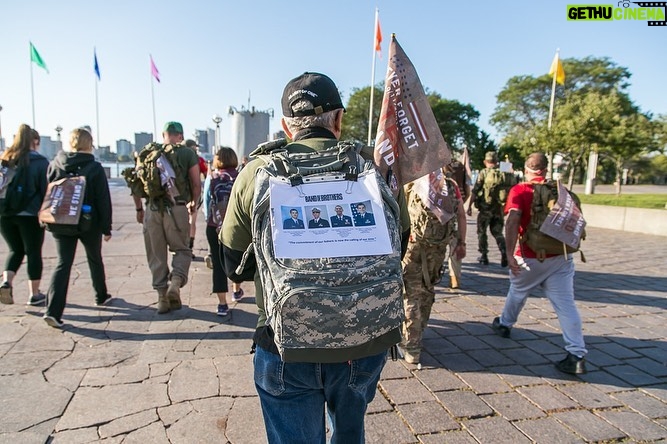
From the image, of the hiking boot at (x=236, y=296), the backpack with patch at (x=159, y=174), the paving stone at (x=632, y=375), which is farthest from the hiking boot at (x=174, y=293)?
the paving stone at (x=632, y=375)

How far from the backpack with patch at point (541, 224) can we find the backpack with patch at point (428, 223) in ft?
2.24

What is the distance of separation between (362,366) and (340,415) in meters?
0.22

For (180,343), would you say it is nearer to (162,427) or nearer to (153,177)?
(162,427)

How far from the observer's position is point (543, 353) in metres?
3.87

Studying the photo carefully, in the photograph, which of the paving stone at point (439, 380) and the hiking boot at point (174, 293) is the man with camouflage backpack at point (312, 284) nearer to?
the paving stone at point (439, 380)

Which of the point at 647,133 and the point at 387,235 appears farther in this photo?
the point at 647,133

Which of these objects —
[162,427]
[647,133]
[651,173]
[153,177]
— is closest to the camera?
[162,427]

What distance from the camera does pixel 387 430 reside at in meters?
2.62

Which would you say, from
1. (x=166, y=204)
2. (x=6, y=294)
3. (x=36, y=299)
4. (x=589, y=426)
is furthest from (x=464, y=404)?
(x=6, y=294)

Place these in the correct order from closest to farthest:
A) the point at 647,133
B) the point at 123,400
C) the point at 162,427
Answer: the point at 162,427 < the point at 123,400 < the point at 647,133

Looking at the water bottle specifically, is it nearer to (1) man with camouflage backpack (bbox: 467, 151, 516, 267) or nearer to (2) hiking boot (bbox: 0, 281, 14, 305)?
(2) hiking boot (bbox: 0, 281, 14, 305)

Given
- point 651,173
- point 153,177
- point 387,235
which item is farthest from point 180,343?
point 651,173

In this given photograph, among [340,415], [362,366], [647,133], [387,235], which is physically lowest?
[340,415]

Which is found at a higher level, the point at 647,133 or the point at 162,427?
the point at 647,133
